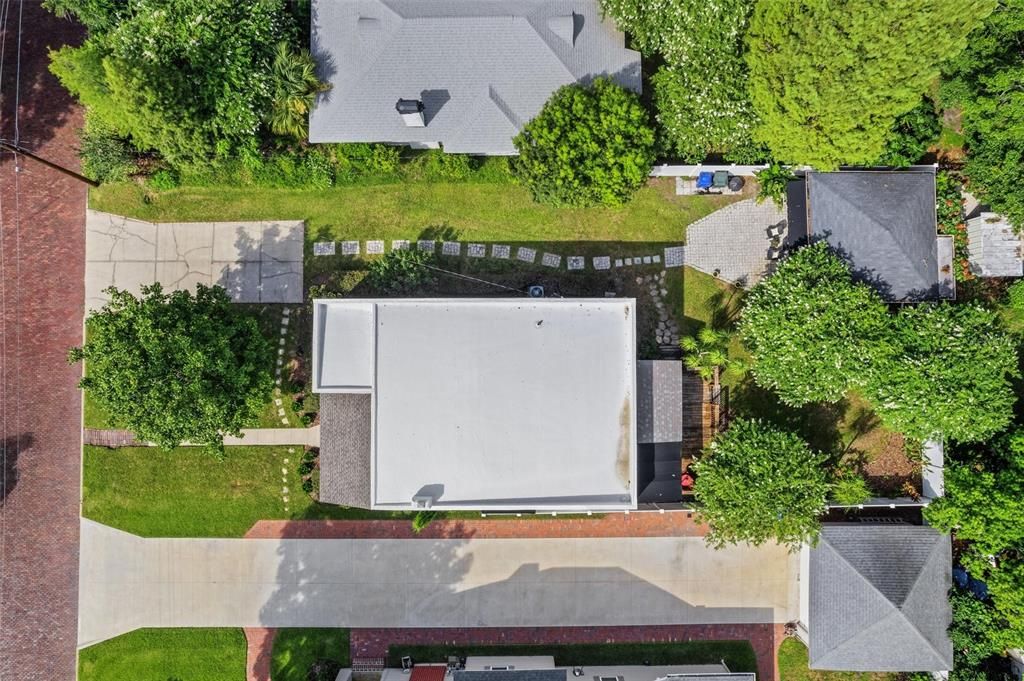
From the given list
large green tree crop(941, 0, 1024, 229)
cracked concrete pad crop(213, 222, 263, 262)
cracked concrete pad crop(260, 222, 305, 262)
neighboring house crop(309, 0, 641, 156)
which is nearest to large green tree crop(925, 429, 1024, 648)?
large green tree crop(941, 0, 1024, 229)

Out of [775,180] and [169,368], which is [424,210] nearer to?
[169,368]

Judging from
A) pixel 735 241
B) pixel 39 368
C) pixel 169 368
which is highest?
pixel 735 241

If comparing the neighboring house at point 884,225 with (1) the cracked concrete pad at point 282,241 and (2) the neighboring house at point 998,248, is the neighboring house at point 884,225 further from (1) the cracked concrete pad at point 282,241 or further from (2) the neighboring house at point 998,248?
(1) the cracked concrete pad at point 282,241

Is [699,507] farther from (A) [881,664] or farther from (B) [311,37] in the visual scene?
(B) [311,37]

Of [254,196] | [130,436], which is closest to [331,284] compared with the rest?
[254,196]

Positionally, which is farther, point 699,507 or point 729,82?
point 699,507

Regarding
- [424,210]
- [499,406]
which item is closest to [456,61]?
[424,210]
